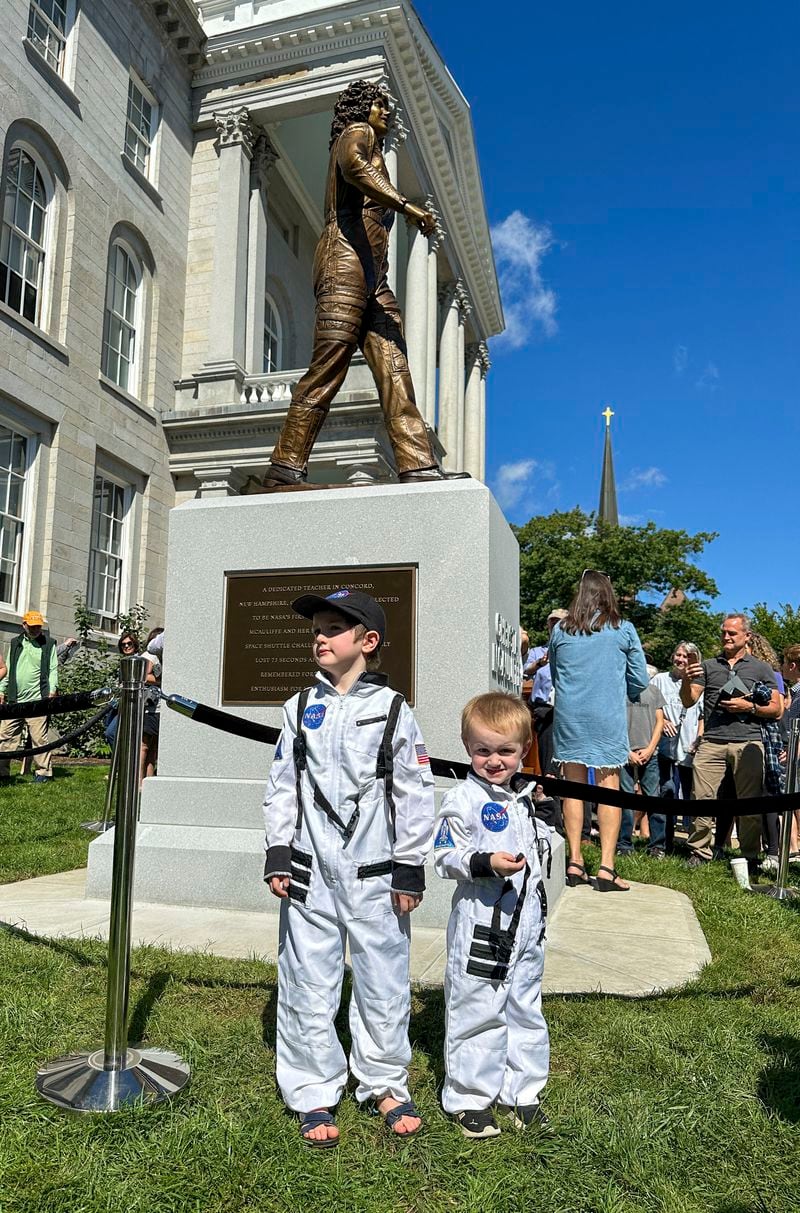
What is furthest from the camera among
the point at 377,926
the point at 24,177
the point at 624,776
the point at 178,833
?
the point at 24,177

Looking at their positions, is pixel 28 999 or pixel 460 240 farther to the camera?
pixel 460 240

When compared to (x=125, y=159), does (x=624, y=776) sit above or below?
below

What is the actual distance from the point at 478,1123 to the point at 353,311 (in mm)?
4954

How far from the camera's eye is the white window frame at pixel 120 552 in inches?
694

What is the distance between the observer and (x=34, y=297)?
1620 cm

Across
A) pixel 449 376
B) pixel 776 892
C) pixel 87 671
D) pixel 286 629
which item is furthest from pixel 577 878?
pixel 449 376

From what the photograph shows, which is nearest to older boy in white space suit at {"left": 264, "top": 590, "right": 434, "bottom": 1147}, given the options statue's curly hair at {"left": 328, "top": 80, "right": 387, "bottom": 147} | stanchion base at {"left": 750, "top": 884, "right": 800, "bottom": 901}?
stanchion base at {"left": 750, "top": 884, "right": 800, "bottom": 901}

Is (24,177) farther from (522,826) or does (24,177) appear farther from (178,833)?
(522,826)

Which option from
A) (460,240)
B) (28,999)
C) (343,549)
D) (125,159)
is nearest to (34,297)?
(125,159)

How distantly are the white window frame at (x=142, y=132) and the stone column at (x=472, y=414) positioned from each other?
15677 millimetres

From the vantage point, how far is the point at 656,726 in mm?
8023

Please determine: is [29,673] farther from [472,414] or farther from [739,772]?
[472,414]

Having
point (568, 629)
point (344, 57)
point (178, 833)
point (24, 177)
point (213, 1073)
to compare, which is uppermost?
point (344, 57)

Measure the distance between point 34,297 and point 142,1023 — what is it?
52.9 feet
